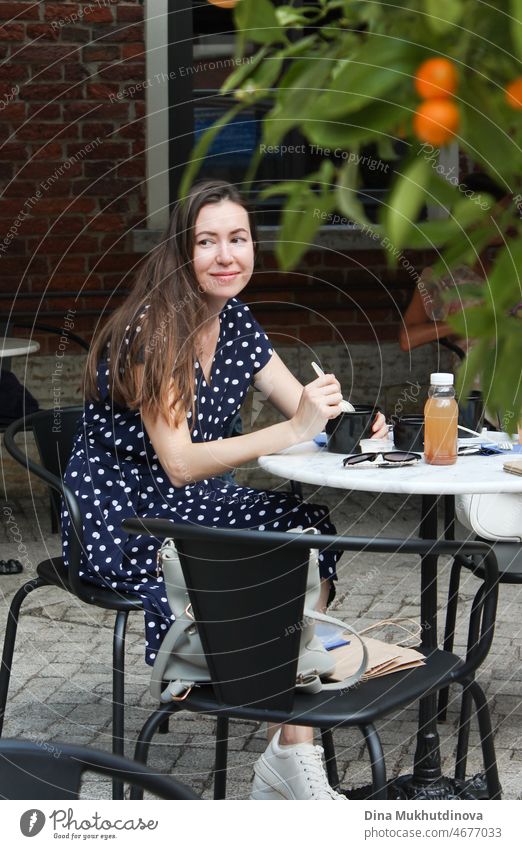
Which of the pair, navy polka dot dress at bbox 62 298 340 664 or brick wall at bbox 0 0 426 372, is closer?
navy polka dot dress at bbox 62 298 340 664

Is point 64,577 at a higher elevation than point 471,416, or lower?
lower

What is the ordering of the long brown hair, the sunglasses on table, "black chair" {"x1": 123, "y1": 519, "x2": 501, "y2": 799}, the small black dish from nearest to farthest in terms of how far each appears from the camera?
1. "black chair" {"x1": 123, "y1": 519, "x2": 501, "y2": 799}
2. the sunglasses on table
3. the long brown hair
4. the small black dish

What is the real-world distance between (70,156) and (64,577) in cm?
388

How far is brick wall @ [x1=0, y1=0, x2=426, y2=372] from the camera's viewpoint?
20.6ft

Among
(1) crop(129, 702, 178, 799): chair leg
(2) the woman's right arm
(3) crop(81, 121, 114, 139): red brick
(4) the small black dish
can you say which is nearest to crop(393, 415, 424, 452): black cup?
(2) the woman's right arm

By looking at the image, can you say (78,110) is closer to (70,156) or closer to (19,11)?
(70,156)

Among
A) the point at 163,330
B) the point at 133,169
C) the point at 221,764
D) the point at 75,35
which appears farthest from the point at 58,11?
the point at 221,764

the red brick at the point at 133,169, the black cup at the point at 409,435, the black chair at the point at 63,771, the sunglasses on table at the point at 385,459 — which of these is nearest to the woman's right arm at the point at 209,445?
the sunglasses on table at the point at 385,459

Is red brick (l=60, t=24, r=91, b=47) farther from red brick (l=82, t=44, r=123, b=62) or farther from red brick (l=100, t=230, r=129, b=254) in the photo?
red brick (l=100, t=230, r=129, b=254)

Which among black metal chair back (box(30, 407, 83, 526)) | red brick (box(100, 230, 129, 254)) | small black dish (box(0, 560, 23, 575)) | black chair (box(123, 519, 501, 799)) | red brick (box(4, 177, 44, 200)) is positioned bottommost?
small black dish (box(0, 560, 23, 575))

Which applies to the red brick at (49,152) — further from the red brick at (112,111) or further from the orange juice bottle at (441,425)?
the orange juice bottle at (441,425)

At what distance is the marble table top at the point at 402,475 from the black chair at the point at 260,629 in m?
0.24

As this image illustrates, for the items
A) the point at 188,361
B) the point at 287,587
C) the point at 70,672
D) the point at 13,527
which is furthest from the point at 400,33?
the point at 13,527

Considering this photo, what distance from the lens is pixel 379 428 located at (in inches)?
119
